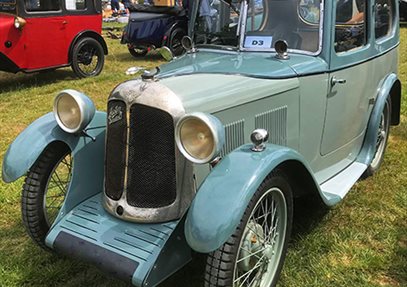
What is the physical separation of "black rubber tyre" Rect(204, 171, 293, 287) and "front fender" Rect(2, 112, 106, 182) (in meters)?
1.12

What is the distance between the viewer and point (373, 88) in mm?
3719

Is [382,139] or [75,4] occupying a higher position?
[75,4]

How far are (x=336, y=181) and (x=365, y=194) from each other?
0.59m

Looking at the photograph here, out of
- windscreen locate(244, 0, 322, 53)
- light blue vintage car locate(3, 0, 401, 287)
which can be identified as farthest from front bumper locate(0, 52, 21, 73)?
windscreen locate(244, 0, 322, 53)

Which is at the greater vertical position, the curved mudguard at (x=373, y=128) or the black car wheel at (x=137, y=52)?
the curved mudguard at (x=373, y=128)

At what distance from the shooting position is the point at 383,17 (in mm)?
3920

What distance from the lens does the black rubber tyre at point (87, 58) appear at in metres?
8.11

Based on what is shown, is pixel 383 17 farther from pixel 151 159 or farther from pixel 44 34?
pixel 44 34

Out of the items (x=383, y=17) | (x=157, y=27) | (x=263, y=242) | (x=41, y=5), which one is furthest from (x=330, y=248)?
(x=157, y=27)

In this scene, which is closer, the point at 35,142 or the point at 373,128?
the point at 35,142

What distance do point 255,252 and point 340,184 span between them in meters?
1.11

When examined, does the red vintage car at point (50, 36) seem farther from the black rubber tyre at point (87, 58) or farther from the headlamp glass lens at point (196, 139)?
the headlamp glass lens at point (196, 139)

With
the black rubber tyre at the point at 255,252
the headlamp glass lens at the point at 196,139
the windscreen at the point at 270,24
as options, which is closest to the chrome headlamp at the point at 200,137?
the headlamp glass lens at the point at 196,139

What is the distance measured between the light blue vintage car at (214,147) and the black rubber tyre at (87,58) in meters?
5.00
